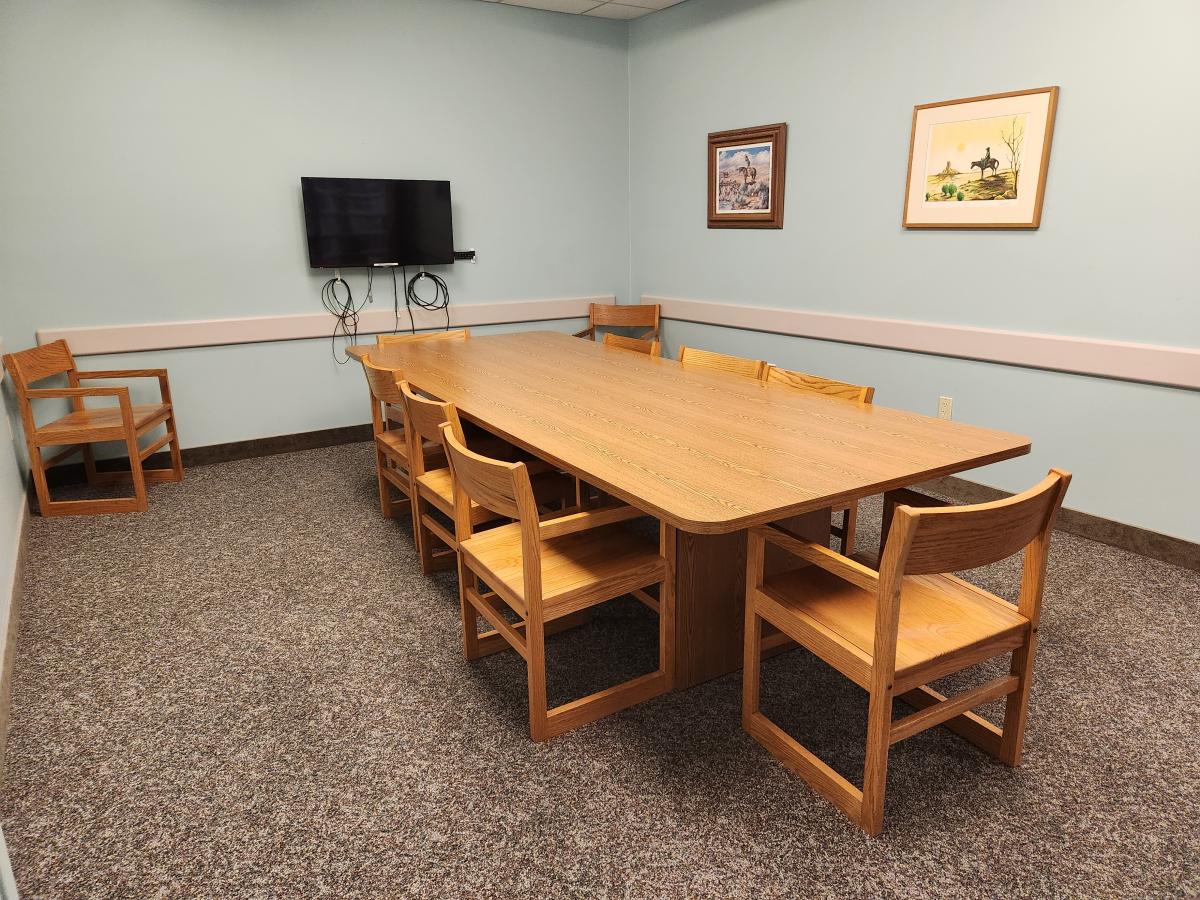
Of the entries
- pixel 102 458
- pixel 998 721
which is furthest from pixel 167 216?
pixel 998 721

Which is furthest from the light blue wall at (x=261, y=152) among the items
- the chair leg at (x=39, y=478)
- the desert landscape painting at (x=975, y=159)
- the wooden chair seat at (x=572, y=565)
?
the wooden chair seat at (x=572, y=565)

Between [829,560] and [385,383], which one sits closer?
[829,560]

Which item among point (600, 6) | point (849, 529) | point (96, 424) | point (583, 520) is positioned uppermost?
point (600, 6)

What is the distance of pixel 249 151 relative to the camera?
4.26 meters

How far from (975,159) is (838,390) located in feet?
5.22

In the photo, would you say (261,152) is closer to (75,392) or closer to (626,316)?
(75,392)

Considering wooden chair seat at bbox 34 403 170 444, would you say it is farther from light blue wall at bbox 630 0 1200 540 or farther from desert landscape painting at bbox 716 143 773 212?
desert landscape painting at bbox 716 143 773 212

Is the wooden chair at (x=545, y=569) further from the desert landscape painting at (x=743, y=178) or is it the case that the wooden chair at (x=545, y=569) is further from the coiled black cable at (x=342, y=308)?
the desert landscape painting at (x=743, y=178)

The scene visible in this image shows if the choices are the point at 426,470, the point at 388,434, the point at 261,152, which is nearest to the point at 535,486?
the point at 426,470

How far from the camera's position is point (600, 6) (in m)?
4.84

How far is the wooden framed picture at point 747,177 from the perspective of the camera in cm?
436

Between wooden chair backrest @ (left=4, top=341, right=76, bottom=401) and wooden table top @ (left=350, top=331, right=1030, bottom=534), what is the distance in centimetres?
195

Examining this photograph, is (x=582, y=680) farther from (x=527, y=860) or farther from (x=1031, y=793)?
(x=1031, y=793)

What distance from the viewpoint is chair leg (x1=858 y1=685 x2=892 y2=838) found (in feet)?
5.18
